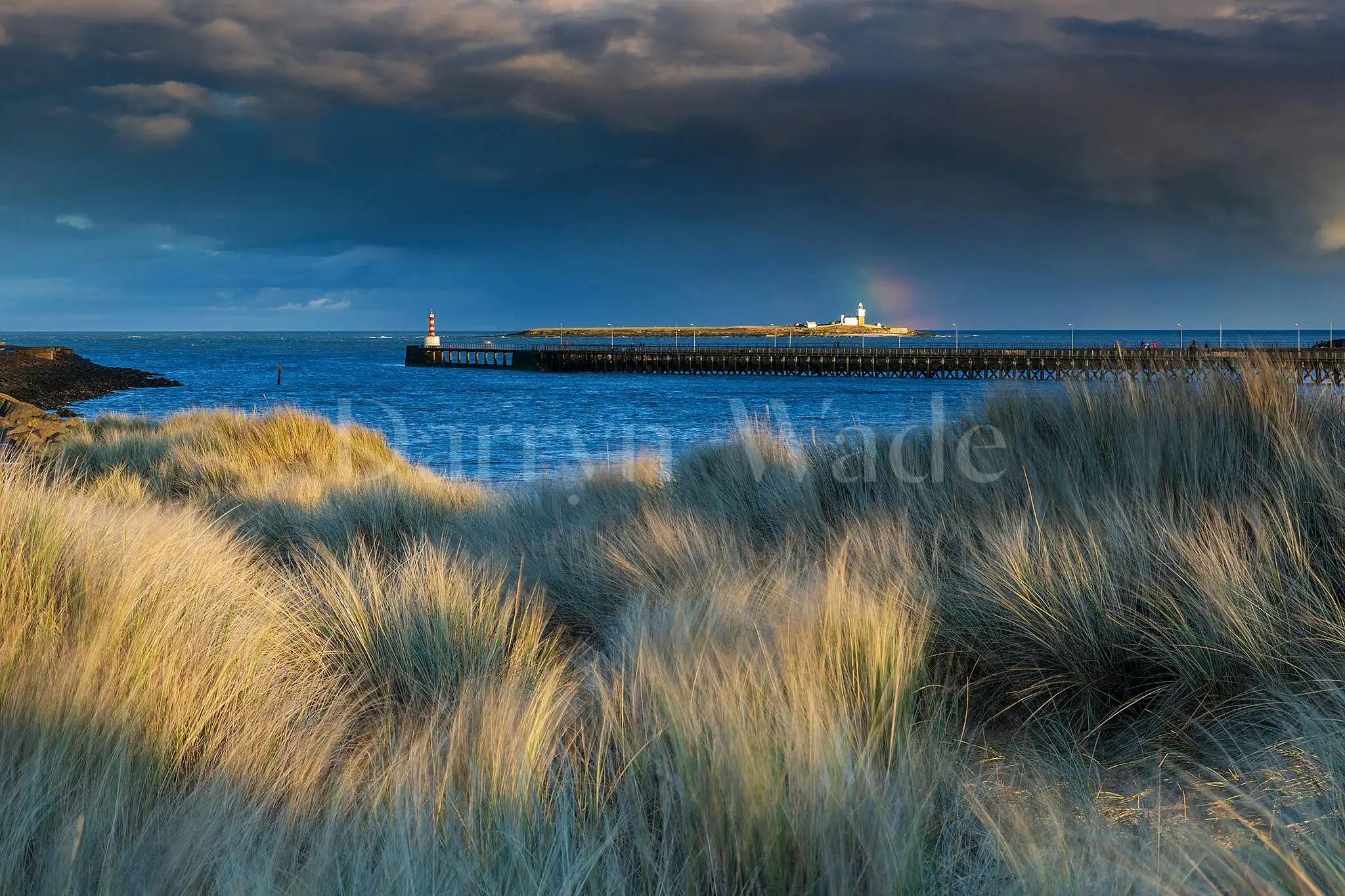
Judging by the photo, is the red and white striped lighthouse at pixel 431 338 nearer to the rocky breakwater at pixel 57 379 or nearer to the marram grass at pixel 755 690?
the rocky breakwater at pixel 57 379

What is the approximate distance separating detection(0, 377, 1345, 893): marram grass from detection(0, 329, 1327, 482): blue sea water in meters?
2.33

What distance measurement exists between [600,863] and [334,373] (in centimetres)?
7331

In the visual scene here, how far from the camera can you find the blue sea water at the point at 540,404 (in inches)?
720

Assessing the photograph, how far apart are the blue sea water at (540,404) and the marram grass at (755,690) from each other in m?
2.33

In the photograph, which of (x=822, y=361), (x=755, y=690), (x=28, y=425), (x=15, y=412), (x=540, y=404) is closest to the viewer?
(x=755, y=690)

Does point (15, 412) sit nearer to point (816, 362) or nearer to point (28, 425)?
point (28, 425)

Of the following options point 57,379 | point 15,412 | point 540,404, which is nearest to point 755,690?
point 15,412

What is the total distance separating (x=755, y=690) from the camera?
108 inches

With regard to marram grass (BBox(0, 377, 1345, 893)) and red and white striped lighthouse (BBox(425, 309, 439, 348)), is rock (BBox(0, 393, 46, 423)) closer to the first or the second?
marram grass (BBox(0, 377, 1345, 893))

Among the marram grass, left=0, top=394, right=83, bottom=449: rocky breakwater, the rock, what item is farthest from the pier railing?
the marram grass

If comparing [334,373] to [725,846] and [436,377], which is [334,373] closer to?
[436,377]

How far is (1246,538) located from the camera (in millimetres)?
3779

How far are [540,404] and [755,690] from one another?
38.0 meters

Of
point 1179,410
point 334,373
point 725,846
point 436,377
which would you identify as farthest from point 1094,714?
point 334,373
